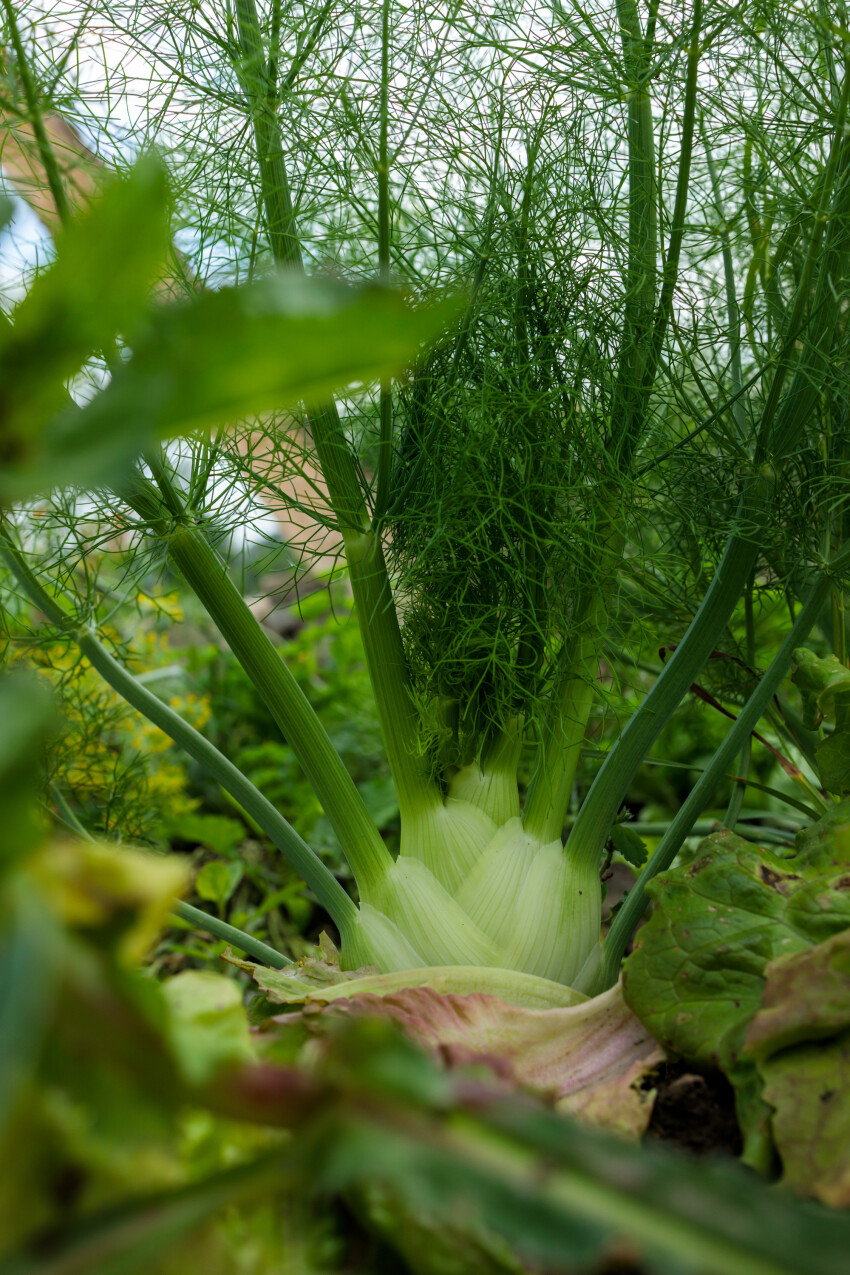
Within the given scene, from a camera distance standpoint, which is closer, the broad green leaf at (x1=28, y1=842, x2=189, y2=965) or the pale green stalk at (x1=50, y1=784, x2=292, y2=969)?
the broad green leaf at (x1=28, y1=842, x2=189, y2=965)

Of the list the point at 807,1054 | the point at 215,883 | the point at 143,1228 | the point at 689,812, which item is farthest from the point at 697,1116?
the point at 215,883

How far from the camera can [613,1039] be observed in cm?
50

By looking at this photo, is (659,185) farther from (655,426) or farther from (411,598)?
(411,598)

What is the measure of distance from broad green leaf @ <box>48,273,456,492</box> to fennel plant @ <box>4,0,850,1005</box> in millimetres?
369

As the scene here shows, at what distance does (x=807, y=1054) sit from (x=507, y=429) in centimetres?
46

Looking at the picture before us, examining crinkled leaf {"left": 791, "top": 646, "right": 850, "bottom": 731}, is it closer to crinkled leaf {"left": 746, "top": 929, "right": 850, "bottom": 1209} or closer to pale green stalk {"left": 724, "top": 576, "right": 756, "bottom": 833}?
pale green stalk {"left": 724, "top": 576, "right": 756, "bottom": 833}

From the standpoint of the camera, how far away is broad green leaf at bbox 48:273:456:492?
22 cm

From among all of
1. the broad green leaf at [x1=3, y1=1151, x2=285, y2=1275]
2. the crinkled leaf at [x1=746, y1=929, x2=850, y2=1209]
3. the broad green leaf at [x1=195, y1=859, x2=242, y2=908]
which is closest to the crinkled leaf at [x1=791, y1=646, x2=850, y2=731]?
the crinkled leaf at [x1=746, y1=929, x2=850, y2=1209]

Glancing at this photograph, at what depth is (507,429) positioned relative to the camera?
0.66m

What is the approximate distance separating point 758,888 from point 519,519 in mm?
323

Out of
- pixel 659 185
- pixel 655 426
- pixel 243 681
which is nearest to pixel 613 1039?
pixel 655 426

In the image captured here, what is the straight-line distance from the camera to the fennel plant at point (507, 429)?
616 mm

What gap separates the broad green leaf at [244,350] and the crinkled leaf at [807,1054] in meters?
0.34

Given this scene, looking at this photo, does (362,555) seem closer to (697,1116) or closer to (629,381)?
(629,381)
